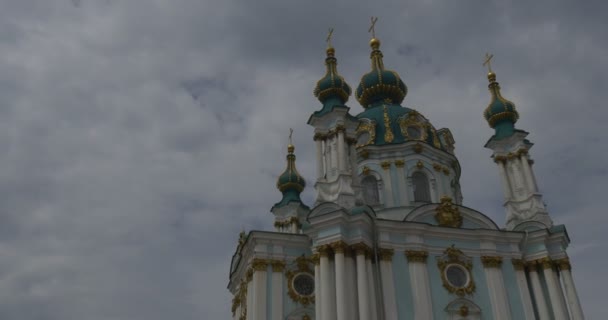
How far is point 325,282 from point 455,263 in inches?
160

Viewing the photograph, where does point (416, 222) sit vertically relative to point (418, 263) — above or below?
above

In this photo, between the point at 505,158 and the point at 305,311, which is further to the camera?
the point at 505,158

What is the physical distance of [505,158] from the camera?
67.4ft

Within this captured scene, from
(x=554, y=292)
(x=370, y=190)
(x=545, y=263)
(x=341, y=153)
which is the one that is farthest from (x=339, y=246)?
(x=554, y=292)

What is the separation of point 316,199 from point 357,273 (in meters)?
2.69

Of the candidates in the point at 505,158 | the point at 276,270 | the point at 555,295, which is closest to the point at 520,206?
the point at 505,158

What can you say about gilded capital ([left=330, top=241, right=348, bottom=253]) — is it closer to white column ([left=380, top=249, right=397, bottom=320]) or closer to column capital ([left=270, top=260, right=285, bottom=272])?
white column ([left=380, top=249, right=397, bottom=320])

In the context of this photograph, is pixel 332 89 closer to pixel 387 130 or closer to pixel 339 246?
pixel 387 130

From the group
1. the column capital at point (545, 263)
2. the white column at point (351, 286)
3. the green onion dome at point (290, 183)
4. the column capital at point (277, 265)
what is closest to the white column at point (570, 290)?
the column capital at point (545, 263)

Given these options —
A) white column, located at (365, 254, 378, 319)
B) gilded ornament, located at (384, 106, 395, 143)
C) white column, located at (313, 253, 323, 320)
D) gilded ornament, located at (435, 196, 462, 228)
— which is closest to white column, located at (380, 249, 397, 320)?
white column, located at (365, 254, 378, 319)

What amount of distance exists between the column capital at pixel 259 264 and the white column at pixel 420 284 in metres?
4.02

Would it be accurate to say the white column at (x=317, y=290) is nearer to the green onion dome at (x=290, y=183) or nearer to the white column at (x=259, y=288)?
the white column at (x=259, y=288)

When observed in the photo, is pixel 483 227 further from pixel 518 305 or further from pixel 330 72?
pixel 330 72

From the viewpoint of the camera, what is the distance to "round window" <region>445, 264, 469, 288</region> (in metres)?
17.4
